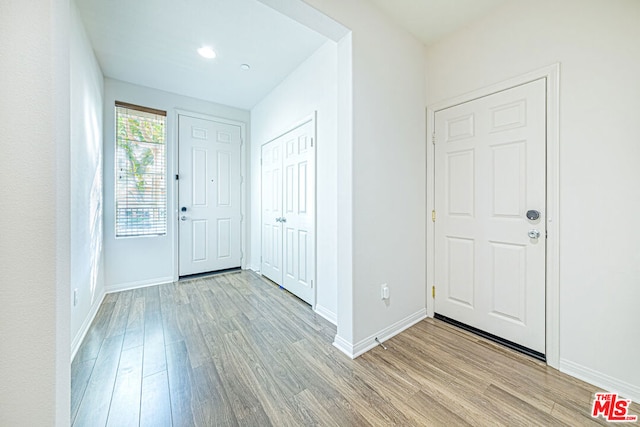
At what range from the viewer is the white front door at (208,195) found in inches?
141

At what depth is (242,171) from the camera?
13.3ft

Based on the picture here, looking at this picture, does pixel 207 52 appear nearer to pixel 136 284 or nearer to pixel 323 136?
pixel 323 136

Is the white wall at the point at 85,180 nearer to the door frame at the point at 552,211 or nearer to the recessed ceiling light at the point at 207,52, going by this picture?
the recessed ceiling light at the point at 207,52

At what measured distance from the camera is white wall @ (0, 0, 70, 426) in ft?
2.69

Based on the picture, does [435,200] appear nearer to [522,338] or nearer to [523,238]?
[523,238]

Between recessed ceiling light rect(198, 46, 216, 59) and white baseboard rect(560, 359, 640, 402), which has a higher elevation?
recessed ceiling light rect(198, 46, 216, 59)

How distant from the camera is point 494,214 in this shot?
1999 mm

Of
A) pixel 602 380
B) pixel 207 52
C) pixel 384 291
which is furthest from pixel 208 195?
pixel 602 380

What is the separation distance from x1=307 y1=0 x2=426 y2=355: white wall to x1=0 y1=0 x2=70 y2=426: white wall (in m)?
1.44

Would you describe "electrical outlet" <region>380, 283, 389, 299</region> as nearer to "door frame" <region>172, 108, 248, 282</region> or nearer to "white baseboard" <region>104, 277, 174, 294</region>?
"door frame" <region>172, 108, 248, 282</region>

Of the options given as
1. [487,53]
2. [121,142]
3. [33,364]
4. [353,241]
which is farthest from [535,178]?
[121,142]

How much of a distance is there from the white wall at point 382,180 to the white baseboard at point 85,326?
78.7 inches

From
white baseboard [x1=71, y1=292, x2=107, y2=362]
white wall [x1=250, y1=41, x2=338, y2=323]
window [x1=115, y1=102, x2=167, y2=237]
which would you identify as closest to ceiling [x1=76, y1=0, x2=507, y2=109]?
white wall [x1=250, y1=41, x2=338, y2=323]

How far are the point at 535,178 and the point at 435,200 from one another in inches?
30.3
